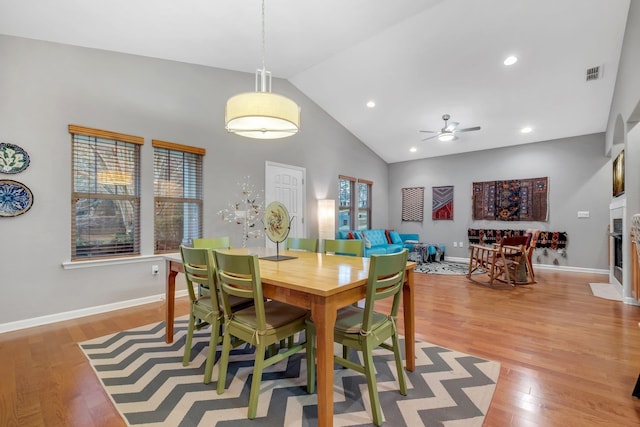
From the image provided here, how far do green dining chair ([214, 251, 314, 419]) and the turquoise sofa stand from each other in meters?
4.65

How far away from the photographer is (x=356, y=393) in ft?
6.15

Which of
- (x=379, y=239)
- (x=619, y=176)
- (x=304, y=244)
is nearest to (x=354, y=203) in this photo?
(x=379, y=239)

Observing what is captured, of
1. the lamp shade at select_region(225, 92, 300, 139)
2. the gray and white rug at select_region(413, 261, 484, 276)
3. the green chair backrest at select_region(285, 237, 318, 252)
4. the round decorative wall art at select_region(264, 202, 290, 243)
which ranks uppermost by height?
the lamp shade at select_region(225, 92, 300, 139)

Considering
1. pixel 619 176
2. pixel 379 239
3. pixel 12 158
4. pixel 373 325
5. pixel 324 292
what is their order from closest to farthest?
pixel 324 292 → pixel 373 325 → pixel 12 158 → pixel 619 176 → pixel 379 239

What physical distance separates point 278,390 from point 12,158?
3381 mm

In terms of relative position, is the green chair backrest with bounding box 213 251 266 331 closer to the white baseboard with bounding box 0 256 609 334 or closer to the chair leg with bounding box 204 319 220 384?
the chair leg with bounding box 204 319 220 384

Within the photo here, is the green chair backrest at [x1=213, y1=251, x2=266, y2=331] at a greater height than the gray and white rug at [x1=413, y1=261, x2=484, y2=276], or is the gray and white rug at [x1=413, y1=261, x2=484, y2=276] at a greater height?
the green chair backrest at [x1=213, y1=251, x2=266, y2=331]

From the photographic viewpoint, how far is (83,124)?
3.30 metres

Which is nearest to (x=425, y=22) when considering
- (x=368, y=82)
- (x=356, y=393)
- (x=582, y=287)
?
(x=368, y=82)

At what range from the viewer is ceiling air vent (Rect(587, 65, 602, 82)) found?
4.16 m

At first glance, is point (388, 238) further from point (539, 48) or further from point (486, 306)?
point (539, 48)

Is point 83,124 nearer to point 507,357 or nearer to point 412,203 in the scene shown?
point 507,357

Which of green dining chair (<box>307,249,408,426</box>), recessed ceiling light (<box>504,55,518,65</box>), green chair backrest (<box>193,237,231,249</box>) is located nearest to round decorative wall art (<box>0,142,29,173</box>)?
green chair backrest (<box>193,237,231,249</box>)

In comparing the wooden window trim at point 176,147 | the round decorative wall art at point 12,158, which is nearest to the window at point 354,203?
the wooden window trim at point 176,147
